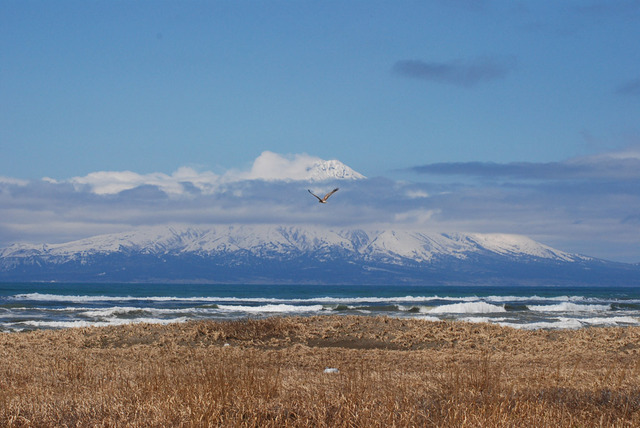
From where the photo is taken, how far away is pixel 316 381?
1170 centimetres

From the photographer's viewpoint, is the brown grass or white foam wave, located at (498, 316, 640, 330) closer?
the brown grass

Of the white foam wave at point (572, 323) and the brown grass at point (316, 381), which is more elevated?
the brown grass at point (316, 381)

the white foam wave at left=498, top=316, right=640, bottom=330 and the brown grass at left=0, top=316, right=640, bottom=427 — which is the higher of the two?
the brown grass at left=0, top=316, right=640, bottom=427

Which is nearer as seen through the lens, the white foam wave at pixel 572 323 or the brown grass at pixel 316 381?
the brown grass at pixel 316 381

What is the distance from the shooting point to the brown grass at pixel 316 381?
8.36 m

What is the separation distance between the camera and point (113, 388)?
10.2m

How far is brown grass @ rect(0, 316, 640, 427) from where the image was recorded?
27.4ft

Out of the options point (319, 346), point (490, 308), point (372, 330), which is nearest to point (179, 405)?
point (319, 346)

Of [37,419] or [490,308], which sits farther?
[490,308]

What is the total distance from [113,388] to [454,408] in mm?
5196

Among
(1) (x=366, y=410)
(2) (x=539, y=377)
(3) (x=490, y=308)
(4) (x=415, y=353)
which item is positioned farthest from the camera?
(3) (x=490, y=308)

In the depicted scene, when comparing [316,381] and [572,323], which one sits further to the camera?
[572,323]

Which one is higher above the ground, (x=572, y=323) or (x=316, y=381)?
(x=316, y=381)

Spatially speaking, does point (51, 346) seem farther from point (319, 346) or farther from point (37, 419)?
point (37, 419)
